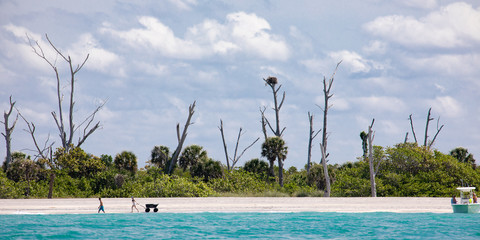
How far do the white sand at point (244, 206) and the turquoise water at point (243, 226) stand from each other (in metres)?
0.87

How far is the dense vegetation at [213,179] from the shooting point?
120 ft

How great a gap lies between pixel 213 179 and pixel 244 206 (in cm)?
1338

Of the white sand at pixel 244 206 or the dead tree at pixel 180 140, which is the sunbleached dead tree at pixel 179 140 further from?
the white sand at pixel 244 206

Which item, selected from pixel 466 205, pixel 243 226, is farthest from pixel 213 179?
pixel 466 205

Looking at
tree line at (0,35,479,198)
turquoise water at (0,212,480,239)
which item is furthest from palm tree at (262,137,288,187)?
turquoise water at (0,212,480,239)

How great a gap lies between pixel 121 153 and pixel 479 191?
91.9 ft

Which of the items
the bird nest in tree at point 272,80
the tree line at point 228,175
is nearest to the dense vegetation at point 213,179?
the tree line at point 228,175

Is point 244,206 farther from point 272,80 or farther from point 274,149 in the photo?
point 272,80

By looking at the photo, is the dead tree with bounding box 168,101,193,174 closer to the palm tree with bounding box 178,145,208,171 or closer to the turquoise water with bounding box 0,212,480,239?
the palm tree with bounding box 178,145,208,171

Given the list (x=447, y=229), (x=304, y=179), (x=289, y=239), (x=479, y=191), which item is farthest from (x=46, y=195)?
(x=479, y=191)

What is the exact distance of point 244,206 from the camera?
27203mm

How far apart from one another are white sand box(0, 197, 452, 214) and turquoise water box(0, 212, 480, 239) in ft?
2.84

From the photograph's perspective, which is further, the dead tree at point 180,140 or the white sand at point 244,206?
the dead tree at point 180,140

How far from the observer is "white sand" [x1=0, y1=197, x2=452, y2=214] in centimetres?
2592
